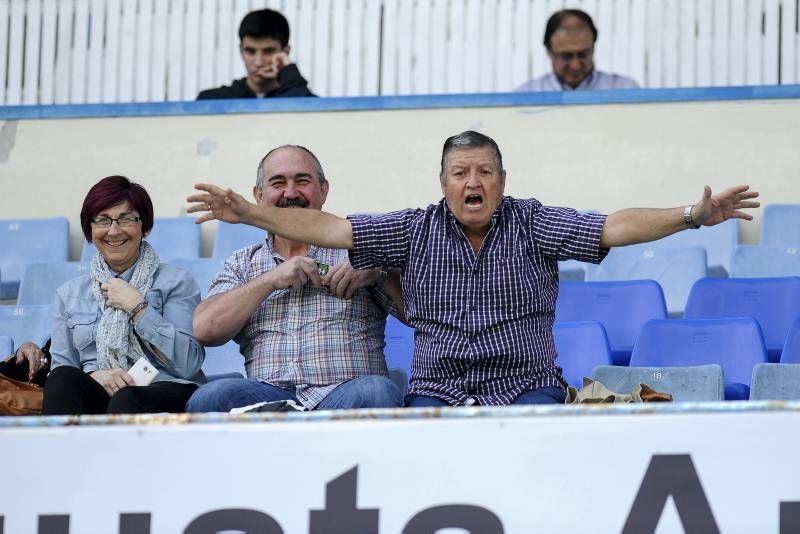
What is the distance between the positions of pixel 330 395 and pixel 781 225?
2722mm

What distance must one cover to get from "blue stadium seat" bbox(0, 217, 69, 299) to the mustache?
95.1 inches

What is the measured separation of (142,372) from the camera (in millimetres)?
3812

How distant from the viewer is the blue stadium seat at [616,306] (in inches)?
192

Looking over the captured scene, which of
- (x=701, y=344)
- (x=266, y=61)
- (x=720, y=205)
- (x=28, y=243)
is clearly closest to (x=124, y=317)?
(x=720, y=205)

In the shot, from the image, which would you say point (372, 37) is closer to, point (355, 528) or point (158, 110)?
point (158, 110)

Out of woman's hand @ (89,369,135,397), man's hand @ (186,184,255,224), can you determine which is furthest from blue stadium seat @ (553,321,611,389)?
woman's hand @ (89,369,135,397)

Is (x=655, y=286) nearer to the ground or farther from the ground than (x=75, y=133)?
nearer to the ground

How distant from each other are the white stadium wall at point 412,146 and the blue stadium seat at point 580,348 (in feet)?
6.08

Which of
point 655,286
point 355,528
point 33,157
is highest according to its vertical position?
point 33,157

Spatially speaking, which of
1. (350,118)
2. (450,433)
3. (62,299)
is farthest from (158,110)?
(450,433)

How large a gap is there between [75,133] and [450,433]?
4373 mm

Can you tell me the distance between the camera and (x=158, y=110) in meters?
6.62

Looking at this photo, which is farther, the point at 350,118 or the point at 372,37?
the point at 372,37

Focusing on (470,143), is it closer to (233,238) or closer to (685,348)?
(685,348)
